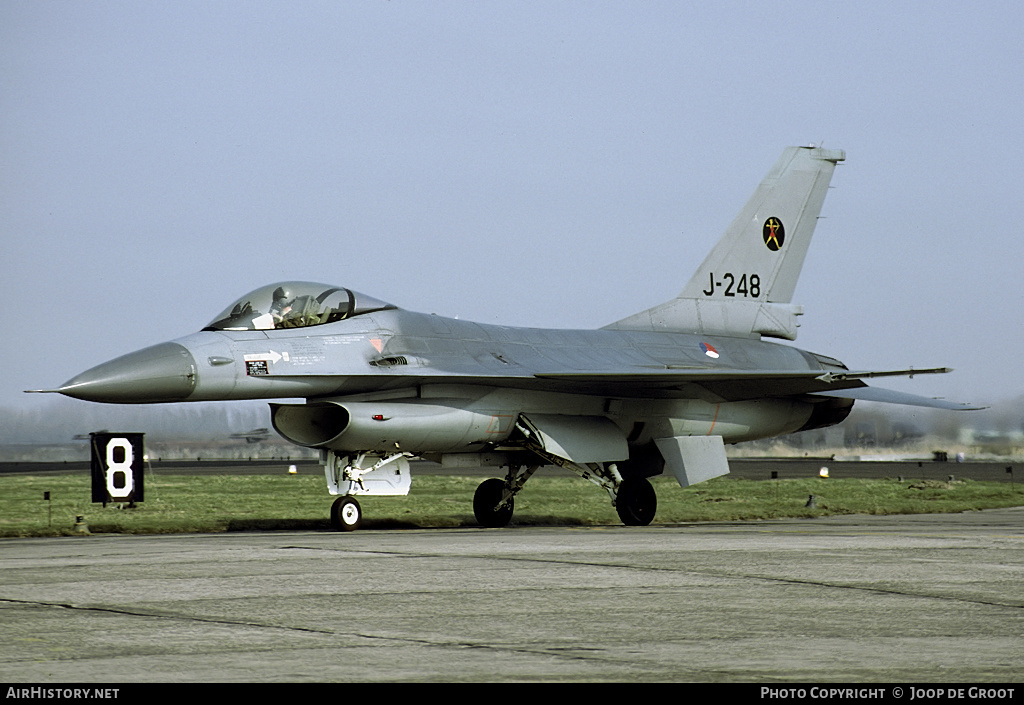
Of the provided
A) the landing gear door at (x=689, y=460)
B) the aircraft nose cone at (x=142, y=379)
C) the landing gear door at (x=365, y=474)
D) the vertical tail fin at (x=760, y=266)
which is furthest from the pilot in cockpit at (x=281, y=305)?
the vertical tail fin at (x=760, y=266)

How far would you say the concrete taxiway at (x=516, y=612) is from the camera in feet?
16.8

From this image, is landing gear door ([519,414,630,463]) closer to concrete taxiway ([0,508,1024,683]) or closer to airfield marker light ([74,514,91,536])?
concrete taxiway ([0,508,1024,683])

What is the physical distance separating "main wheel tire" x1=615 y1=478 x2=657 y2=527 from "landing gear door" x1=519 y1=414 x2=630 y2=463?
0.50 meters

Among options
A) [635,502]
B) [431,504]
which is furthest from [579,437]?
[431,504]

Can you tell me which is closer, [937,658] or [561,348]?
[937,658]

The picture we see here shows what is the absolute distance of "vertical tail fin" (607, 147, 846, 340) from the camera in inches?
766

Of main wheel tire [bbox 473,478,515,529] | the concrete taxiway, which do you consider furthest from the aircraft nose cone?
main wheel tire [bbox 473,478,515,529]

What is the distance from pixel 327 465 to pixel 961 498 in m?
15.4

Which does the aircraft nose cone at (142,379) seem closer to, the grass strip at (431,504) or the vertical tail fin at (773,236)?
the grass strip at (431,504)

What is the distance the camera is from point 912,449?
124 feet
